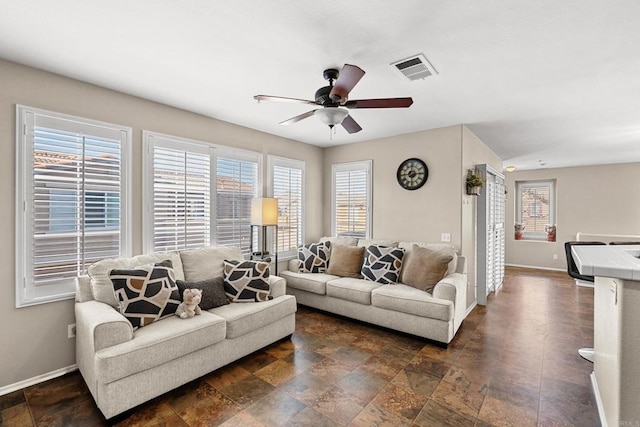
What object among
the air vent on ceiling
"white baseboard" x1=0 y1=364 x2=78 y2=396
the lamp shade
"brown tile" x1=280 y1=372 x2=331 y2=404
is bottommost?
"brown tile" x1=280 y1=372 x2=331 y2=404

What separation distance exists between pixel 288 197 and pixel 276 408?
10.2ft

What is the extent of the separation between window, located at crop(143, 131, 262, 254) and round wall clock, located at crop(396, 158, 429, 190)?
2096mm

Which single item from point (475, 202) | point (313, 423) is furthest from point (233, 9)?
point (475, 202)

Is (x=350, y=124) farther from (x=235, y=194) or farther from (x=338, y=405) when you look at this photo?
(x=338, y=405)

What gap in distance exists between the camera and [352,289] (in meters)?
3.76

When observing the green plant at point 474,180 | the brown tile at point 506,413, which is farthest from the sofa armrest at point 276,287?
the green plant at point 474,180

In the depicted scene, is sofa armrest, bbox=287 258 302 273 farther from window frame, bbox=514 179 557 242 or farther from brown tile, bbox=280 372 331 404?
window frame, bbox=514 179 557 242

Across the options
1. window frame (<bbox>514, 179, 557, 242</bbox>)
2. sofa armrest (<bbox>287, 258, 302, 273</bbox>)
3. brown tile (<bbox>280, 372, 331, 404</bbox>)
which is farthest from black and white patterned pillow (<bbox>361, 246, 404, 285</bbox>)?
window frame (<bbox>514, 179, 557, 242</bbox>)

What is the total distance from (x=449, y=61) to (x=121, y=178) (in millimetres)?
3134

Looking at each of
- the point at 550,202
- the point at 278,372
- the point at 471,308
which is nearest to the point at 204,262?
the point at 278,372

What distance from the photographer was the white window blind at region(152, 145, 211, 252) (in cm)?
327

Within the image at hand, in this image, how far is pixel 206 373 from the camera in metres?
2.54

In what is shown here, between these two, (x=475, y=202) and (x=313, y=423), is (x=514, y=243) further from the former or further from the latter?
(x=313, y=423)

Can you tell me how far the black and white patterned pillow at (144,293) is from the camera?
2.41m
